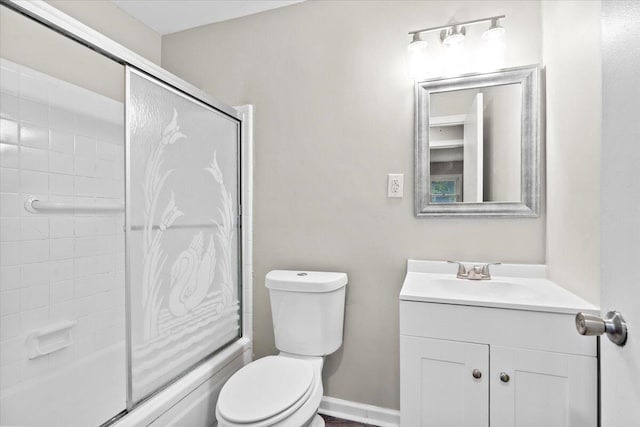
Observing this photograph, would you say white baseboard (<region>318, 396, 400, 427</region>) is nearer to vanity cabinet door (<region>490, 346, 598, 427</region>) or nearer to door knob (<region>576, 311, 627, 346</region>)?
vanity cabinet door (<region>490, 346, 598, 427</region>)

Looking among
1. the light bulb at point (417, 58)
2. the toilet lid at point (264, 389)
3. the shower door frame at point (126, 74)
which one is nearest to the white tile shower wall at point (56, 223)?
the shower door frame at point (126, 74)

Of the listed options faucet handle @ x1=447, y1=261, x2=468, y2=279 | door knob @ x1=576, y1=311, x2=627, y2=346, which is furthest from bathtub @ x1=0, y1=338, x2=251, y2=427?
door knob @ x1=576, y1=311, x2=627, y2=346

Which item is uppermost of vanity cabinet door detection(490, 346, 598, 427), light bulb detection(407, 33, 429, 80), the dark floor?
light bulb detection(407, 33, 429, 80)

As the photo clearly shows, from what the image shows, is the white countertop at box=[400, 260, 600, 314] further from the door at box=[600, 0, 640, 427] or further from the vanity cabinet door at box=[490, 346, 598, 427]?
the door at box=[600, 0, 640, 427]

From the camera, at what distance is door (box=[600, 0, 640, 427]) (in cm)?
53

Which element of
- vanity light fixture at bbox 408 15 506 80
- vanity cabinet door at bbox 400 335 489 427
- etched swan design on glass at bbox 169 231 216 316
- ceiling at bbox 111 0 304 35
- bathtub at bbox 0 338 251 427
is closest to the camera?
vanity cabinet door at bbox 400 335 489 427

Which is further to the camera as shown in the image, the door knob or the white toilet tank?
the white toilet tank

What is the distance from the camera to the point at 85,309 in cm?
164

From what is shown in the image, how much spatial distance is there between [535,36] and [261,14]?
1.47 meters

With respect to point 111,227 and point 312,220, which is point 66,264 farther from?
point 312,220

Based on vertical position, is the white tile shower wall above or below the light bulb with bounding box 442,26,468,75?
below

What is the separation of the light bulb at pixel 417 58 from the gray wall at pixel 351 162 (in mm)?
64

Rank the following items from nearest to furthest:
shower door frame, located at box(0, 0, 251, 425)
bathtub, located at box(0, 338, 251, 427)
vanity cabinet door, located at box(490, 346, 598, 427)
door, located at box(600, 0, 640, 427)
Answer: door, located at box(600, 0, 640, 427)
shower door frame, located at box(0, 0, 251, 425)
vanity cabinet door, located at box(490, 346, 598, 427)
bathtub, located at box(0, 338, 251, 427)

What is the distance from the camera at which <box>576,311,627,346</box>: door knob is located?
559 mm
